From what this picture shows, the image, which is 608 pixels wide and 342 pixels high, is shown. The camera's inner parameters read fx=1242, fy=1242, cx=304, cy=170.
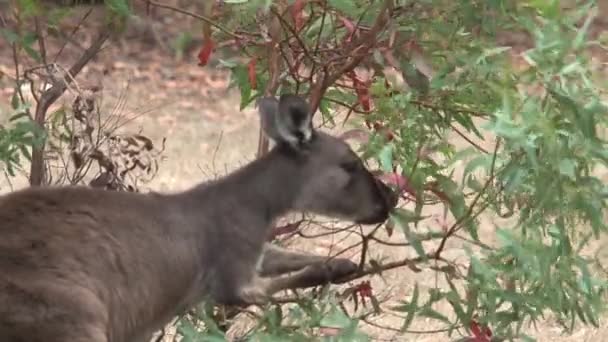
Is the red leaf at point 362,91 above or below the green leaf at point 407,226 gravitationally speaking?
above

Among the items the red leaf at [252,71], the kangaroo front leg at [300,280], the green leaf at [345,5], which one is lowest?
the kangaroo front leg at [300,280]

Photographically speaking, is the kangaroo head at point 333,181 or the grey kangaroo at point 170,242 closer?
the grey kangaroo at point 170,242

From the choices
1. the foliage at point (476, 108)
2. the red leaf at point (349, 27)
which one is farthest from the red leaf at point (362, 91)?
the red leaf at point (349, 27)

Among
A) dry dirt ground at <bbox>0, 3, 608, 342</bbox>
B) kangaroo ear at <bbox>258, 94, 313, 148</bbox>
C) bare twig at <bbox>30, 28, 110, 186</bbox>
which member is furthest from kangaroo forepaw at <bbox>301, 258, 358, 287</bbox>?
dry dirt ground at <bbox>0, 3, 608, 342</bbox>

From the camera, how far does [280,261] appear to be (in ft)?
9.18

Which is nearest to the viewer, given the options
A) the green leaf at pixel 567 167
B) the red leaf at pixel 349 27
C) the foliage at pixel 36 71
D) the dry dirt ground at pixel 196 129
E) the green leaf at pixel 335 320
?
the green leaf at pixel 567 167

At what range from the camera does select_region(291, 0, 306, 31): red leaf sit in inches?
97.0

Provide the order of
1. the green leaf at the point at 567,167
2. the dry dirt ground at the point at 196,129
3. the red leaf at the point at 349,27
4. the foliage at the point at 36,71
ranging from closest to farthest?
1. the green leaf at the point at 567,167
2. the red leaf at the point at 349,27
3. the foliage at the point at 36,71
4. the dry dirt ground at the point at 196,129

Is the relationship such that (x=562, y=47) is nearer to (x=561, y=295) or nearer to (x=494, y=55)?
(x=494, y=55)

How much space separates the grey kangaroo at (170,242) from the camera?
2.44 m

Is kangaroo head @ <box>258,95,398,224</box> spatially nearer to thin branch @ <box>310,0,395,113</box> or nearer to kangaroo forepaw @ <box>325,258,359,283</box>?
thin branch @ <box>310,0,395,113</box>

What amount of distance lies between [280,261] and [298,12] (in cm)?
59

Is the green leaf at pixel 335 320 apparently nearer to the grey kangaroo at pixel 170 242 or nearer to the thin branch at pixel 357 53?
the grey kangaroo at pixel 170 242

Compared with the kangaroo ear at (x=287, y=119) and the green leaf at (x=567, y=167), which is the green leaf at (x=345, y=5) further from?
the green leaf at (x=567, y=167)
